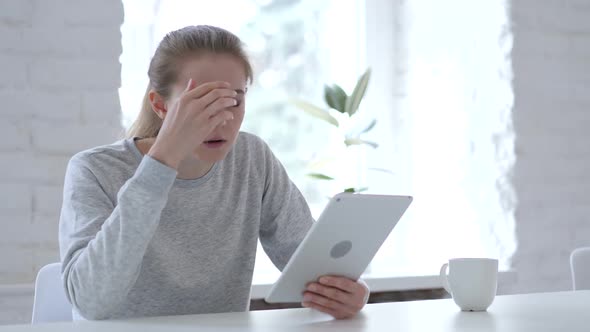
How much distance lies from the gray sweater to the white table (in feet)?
0.42

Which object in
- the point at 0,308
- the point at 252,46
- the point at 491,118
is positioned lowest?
the point at 0,308

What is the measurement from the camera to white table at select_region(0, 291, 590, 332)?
0.95 m

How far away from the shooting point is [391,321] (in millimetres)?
1023

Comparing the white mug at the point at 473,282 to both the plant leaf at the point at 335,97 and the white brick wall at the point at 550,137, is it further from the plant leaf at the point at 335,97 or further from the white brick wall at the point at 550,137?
the white brick wall at the point at 550,137

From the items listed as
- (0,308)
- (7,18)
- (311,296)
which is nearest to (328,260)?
(311,296)

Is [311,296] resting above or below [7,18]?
below

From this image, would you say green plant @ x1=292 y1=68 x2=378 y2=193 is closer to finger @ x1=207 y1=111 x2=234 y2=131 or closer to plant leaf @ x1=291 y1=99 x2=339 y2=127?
plant leaf @ x1=291 y1=99 x2=339 y2=127

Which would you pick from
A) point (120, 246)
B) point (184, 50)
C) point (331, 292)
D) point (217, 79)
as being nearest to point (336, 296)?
point (331, 292)

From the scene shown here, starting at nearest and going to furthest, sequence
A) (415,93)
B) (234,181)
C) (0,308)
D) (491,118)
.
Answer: (234,181), (0,308), (491,118), (415,93)

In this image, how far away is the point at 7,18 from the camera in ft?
6.35

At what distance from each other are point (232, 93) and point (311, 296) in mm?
333

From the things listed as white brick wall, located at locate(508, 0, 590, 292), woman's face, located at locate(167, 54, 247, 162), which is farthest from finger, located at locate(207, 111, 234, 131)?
white brick wall, located at locate(508, 0, 590, 292)

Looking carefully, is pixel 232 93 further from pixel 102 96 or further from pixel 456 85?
pixel 456 85

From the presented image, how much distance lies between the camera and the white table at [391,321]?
3.13 feet
